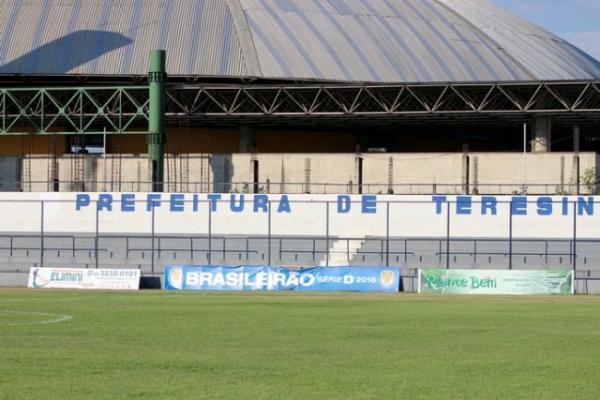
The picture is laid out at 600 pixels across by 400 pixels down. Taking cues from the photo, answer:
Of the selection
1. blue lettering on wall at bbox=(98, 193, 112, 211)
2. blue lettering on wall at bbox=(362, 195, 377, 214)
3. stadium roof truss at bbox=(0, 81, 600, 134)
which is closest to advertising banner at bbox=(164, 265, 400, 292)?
blue lettering on wall at bbox=(362, 195, 377, 214)

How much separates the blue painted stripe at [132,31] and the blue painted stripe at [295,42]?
777 centimetres

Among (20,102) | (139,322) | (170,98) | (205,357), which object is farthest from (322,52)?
(205,357)

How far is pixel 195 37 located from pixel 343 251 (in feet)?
82.6

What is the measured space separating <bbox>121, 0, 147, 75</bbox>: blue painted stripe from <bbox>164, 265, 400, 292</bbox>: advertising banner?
25.9 m

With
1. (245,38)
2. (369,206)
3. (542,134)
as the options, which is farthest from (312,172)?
(542,134)

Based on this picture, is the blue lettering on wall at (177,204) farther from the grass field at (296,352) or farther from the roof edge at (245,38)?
the grass field at (296,352)

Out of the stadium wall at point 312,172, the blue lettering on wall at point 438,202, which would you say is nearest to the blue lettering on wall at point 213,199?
the stadium wall at point 312,172

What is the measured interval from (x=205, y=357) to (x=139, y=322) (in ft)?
28.2

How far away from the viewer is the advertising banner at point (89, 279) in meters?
48.5

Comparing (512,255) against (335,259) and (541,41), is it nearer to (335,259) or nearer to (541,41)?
(335,259)

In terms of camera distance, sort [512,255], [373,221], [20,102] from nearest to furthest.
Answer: [512,255] → [373,221] → [20,102]

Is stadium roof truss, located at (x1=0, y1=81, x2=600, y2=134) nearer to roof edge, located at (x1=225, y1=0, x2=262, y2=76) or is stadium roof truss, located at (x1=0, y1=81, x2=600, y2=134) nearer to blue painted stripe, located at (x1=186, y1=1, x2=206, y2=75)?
roof edge, located at (x1=225, y1=0, x2=262, y2=76)

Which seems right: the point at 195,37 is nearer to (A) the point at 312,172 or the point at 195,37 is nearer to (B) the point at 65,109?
(B) the point at 65,109

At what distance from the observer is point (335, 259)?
5375 centimetres
